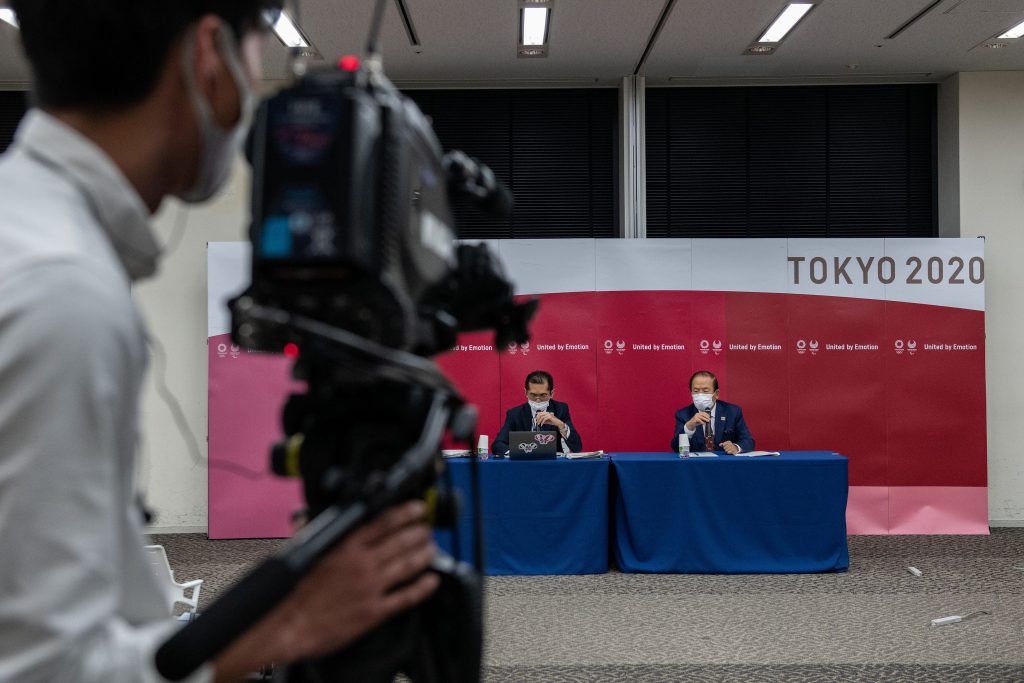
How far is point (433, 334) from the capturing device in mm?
752

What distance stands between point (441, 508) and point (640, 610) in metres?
4.43

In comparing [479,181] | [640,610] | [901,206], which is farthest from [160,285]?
[479,181]

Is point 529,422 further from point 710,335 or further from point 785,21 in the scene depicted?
point 785,21

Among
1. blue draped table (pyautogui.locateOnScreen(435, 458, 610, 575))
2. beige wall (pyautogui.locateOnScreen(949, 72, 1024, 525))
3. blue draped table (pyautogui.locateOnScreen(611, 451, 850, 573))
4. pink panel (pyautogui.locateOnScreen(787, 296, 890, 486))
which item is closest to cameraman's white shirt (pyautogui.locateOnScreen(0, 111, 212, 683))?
blue draped table (pyautogui.locateOnScreen(435, 458, 610, 575))

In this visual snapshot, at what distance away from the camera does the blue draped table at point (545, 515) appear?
18.5 feet

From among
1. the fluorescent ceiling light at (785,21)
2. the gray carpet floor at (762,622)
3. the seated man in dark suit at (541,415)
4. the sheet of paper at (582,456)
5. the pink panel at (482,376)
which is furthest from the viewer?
the pink panel at (482,376)

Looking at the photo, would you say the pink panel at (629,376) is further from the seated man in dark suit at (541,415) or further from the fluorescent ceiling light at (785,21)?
the fluorescent ceiling light at (785,21)

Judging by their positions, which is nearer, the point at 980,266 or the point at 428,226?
the point at 428,226

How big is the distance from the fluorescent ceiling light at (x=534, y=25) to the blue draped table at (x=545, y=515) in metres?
Answer: 3.05

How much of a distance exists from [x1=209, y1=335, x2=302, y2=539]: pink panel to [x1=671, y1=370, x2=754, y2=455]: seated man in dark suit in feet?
9.84

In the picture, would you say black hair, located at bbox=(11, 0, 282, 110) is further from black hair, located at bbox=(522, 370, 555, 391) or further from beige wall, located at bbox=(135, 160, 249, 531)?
beige wall, located at bbox=(135, 160, 249, 531)

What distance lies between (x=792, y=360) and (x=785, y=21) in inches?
99.0

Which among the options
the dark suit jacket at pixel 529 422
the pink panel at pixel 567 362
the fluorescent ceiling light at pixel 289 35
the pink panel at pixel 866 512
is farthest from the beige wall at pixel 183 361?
the pink panel at pixel 866 512

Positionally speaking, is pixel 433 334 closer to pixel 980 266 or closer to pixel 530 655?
pixel 530 655
